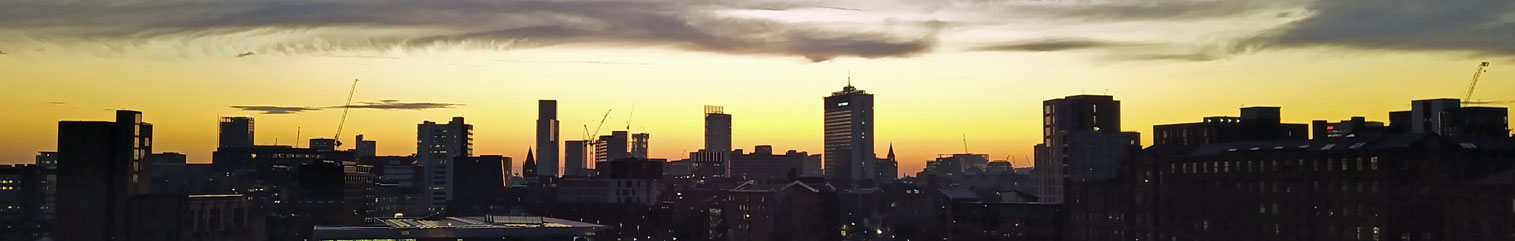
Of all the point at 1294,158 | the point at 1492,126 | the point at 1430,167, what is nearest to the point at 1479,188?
the point at 1430,167

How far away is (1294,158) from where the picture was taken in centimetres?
16762

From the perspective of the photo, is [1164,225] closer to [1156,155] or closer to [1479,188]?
[1156,155]

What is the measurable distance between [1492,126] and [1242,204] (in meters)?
32.7

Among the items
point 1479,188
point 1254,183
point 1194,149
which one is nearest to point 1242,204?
point 1254,183

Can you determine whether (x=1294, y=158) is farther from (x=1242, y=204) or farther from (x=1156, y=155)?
(x=1156, y=155)

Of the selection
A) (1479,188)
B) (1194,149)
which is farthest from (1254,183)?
(1479,188)

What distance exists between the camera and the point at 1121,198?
649ft

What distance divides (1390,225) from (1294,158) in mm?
13380

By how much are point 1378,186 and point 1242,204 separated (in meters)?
19.4

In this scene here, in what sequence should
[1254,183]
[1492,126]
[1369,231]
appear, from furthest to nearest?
[1492,126]
[1254,183]
[1369,231]

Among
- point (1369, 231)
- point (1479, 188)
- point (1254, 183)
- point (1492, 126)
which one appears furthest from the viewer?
point (1492, 126)

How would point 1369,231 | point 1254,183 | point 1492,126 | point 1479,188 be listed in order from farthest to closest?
point 1492,126 → point 1254,183 → point 1369,231 → point 1479,188

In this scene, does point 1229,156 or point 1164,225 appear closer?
point 1229,156

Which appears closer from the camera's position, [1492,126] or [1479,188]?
[1479,188]
